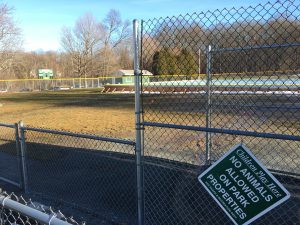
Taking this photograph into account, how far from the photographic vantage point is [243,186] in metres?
2.68

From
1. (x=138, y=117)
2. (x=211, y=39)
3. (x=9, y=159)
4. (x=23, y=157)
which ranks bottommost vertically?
(x=9, y=159)

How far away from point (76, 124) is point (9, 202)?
34.7ft

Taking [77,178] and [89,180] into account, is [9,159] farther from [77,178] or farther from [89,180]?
[89,180]

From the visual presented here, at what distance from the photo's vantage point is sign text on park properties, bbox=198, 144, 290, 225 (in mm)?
2559

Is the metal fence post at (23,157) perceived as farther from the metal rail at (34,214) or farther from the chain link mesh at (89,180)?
the metal rail at (34,214)

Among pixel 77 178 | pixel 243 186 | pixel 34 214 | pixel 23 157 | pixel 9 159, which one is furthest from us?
pixel 9 159

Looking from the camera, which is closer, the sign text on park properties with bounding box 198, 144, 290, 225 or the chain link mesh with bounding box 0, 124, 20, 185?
the sign text on park properties with bounding box 198, 144, 290, 225

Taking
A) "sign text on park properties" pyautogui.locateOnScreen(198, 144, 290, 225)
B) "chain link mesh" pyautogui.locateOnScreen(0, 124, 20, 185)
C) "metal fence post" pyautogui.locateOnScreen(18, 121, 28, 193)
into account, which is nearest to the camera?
"sign text on park properties" pyautogui.locateOnScreen(198, 144, 290, 225)

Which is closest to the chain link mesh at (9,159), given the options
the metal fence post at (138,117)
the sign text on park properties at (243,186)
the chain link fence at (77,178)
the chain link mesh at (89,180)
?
the chain link fence at (77,178)

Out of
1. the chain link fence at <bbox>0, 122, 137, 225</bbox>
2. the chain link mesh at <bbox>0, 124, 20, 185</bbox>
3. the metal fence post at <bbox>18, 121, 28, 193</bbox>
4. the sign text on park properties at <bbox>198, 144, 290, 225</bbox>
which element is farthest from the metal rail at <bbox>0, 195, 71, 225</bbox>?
the chain link mesh at <bbox>0, 124, 20, 185</bbox>

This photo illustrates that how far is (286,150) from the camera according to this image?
→ 7410mm

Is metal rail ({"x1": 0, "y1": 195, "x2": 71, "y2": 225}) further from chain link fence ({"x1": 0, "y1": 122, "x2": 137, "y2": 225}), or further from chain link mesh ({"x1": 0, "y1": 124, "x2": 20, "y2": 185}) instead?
chain link mesh ({"x1": 0, "y1": 124, "x2": 20, "y2": 185})

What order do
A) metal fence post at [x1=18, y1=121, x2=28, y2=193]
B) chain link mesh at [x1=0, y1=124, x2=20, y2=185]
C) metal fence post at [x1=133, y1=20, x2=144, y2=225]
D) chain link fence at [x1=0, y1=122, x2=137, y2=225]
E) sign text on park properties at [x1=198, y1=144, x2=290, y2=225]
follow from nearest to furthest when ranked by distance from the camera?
sign text on park properties at [x1=198, y1=144, x2=290, y2=225]
metal fence post at [x1=133, y1=20, x2=144, y2=225]
chain link fence at [x1=0, y1=122, x2=137, y2=225]
metal fence post at [x1=18, y1=121, x2=28, y2=193]
chain link mesh at [x1=0, y1=124, x2=20, y2=185]

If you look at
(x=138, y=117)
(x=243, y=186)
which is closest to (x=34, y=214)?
(x=243, y=186)
